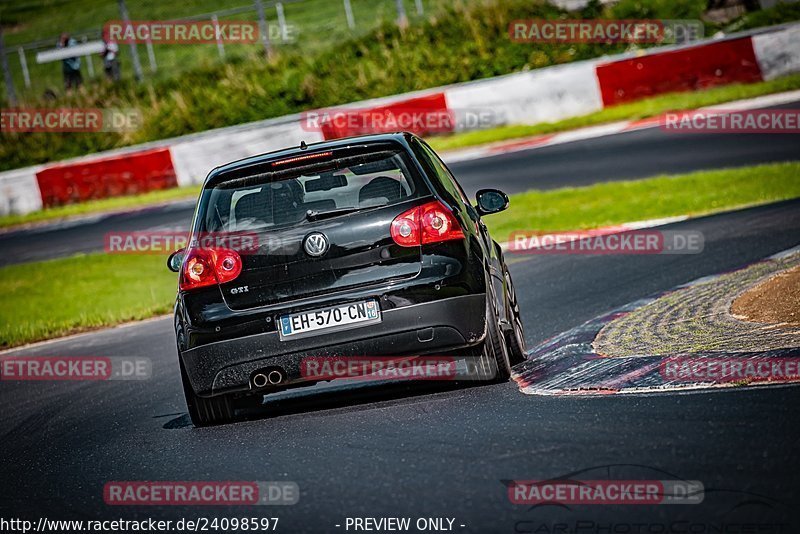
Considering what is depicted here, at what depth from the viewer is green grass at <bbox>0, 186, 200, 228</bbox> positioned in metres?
25.3

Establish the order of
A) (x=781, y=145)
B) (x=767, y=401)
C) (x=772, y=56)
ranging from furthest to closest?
1. (x=772, y=56)
2. (x=781, y=145)
3. (x=767, y=401)

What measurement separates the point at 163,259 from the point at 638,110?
33.2ft

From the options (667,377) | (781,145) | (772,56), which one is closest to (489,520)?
(667,377)

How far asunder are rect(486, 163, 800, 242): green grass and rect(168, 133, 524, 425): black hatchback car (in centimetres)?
786

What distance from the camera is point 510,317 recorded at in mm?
7770

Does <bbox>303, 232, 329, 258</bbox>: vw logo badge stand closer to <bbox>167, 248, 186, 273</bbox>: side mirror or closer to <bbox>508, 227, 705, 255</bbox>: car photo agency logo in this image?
<bbox>167, 248, 186, 273</bbox>: side mirror

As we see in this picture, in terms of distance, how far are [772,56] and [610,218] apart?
34.0ft

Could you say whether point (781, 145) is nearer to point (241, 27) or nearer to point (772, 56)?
point (772, 56)

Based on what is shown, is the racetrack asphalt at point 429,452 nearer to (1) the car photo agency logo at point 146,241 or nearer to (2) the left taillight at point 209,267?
(2) the left taillight at point 209,267

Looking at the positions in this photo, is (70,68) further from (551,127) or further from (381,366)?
(381,366)

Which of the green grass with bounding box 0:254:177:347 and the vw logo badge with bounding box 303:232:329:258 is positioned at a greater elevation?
the vw logo badge with bounding box 303:232:329:258

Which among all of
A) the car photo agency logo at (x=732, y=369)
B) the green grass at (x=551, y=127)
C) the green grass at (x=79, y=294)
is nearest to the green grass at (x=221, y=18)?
the green grass at (x=551, y=127)

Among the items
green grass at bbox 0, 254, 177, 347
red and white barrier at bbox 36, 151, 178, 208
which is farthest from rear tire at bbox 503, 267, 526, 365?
red and white barrier at bbox 36, 151, 178, 208

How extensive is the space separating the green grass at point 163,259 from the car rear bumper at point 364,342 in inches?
282
